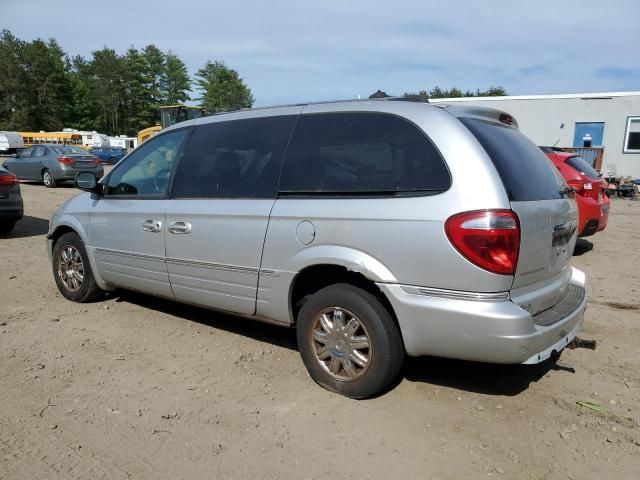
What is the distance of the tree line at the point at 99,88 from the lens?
67.9 meters

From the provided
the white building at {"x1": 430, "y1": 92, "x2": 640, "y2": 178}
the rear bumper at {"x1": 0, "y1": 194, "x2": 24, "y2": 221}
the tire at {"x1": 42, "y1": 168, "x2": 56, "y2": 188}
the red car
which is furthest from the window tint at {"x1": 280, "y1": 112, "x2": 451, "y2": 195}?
the white building at {"x1": 430, "y1": 92, "x2": 640, "y2": 178}

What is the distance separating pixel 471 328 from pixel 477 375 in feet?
3.44

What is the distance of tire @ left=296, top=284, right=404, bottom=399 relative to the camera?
3.08 m

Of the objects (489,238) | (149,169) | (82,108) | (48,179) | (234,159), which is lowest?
(48,179)

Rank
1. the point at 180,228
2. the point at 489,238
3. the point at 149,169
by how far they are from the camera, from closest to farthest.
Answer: the point at 489,238 < the point at 180,228 < the point at 149,169

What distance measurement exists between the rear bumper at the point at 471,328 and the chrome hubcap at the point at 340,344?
1.00 feet

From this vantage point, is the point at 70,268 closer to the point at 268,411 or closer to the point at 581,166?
the point at 268,411

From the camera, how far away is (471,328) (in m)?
2.77

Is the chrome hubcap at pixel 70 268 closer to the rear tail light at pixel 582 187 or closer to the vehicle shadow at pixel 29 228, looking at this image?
the vehicle shadow at pixel 29 228

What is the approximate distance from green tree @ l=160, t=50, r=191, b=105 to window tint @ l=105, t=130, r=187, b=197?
3161 inches

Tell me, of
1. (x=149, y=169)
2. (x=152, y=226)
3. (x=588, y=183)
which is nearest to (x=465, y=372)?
(x=152, y=226)

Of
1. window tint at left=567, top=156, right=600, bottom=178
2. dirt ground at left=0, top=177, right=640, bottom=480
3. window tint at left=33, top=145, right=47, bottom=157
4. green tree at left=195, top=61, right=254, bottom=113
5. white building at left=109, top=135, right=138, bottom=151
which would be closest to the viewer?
dirt ground at left=0, top=177, right=640, bottom=480

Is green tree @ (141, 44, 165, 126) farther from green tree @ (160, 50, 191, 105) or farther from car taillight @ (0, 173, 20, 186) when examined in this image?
car taillight @ (0, 173, 20, 186)

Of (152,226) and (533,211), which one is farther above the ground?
(533,211)
